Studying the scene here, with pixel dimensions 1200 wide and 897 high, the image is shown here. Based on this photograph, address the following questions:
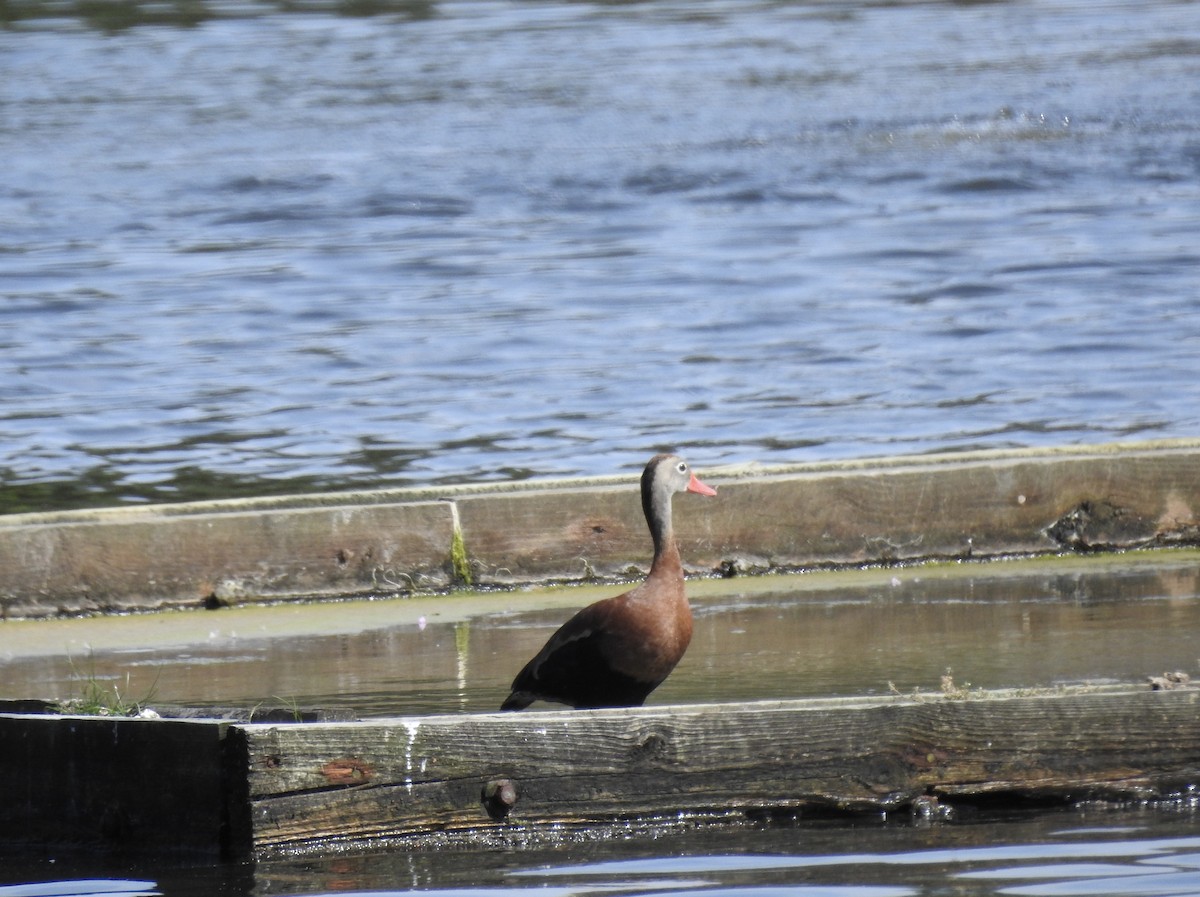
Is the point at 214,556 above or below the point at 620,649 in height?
below

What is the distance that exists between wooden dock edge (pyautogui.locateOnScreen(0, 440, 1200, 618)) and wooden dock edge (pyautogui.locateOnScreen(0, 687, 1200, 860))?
113 inches

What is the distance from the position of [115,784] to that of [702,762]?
1386 mm

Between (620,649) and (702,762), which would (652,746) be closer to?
(702,762)

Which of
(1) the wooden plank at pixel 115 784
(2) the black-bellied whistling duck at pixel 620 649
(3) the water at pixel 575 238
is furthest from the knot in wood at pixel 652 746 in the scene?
(3) the water at pixel 575 238

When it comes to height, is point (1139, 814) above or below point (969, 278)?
above

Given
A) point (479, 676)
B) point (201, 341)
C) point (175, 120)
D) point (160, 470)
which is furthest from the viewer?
point (175, 120)

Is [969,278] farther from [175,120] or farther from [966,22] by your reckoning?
[966,22]

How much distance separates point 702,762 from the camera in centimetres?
515

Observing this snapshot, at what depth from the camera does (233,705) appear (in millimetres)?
6535

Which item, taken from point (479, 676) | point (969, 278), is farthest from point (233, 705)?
point (969, 278)

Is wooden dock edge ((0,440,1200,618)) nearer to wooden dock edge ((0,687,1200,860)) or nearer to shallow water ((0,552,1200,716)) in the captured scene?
shallow water ((0,552,1200,716))

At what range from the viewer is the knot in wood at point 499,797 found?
506 centimetres

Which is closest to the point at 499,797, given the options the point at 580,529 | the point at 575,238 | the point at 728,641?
the point at 728,641

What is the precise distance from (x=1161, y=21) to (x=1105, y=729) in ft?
96.4
